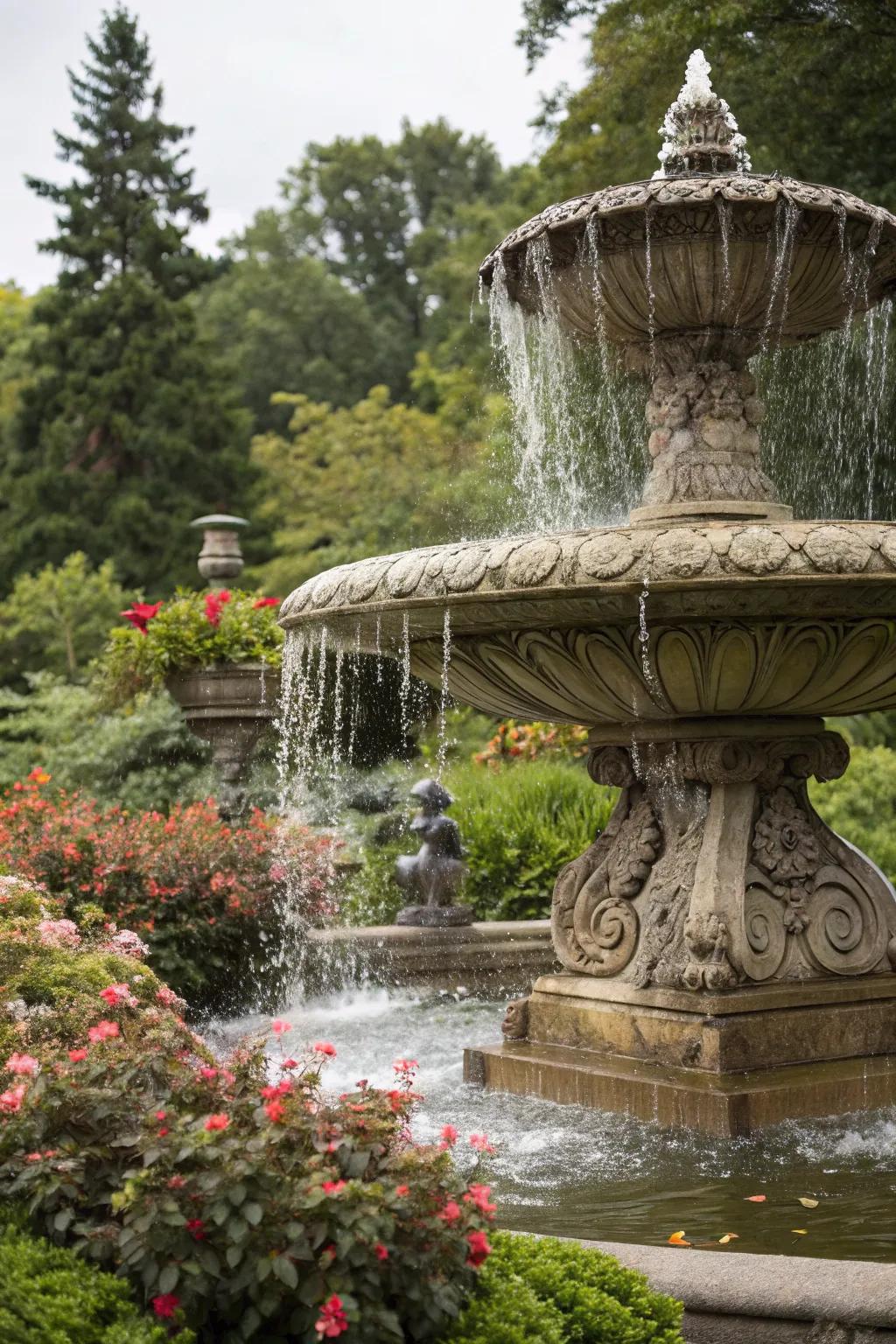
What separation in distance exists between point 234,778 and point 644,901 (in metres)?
7.17

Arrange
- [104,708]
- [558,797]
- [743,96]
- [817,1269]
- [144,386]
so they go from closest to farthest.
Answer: [817,1269], [558,797], [104,708], [743,96], [144,386]

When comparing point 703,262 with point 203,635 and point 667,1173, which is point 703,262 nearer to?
point 667,1173

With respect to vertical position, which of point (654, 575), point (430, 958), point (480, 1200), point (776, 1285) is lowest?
point (430, 958)

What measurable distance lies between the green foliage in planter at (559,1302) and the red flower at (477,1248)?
9cm

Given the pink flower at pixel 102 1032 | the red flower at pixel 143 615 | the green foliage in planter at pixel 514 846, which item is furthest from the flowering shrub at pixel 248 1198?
the red flower at pixel 143 615

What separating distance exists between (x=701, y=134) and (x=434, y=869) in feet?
16.3

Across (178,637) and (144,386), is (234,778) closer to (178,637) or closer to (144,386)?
(178,637)

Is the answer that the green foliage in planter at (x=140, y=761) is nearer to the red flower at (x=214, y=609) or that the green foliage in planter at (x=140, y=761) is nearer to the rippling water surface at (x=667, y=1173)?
the red flower at (x=214, y=609)

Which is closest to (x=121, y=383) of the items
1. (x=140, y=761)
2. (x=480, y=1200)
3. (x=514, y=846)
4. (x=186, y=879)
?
(x=140, y=761)

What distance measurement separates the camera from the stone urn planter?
12438 millimetres

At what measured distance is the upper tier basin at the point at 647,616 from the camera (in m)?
4.89

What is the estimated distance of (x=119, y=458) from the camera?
107ft

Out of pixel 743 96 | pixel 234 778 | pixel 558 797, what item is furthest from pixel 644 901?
pixel 743 96

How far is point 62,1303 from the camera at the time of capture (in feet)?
8.26
